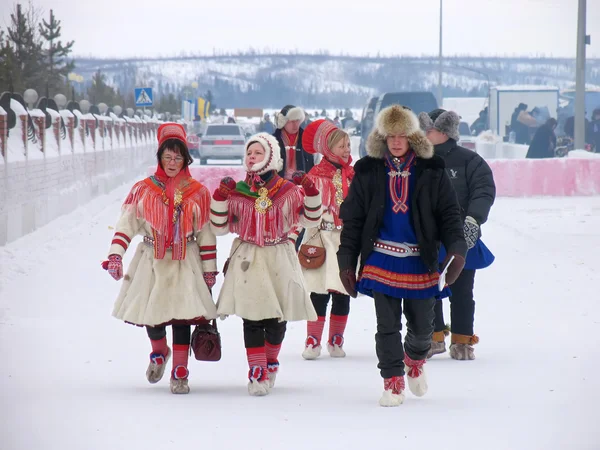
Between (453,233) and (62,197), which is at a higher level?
(453,233)

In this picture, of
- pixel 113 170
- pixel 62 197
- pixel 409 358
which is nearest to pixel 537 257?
pixel 409 358

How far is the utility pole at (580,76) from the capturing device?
25609 mm

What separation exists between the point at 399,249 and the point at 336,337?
2.03 metres

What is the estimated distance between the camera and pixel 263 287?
263 inches

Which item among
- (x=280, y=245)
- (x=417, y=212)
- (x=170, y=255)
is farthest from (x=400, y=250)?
(x=170, y=255)

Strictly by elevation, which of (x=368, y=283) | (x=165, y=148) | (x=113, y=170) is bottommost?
(x=113, y=170)

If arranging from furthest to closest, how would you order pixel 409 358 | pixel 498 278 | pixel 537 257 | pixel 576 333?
pixel 537 257
pixel 498 278
pixel 576 333
pixel 409 358

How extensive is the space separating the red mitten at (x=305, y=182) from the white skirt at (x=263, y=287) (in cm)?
36

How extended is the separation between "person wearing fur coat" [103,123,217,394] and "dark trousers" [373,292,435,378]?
42.0 inches

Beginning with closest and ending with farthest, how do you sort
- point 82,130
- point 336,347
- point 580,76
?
point 336,347 → point 580,76 → point 82,130

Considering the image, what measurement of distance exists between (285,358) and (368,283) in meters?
1.94

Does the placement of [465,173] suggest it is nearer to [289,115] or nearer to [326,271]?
[326,271]

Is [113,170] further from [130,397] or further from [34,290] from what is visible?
[130,397]

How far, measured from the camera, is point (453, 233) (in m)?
6.24
